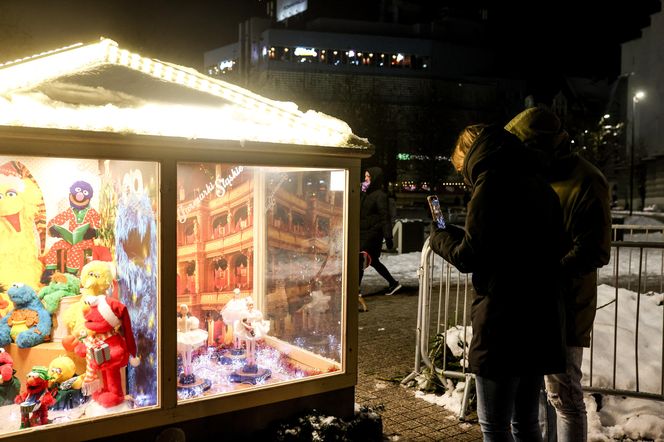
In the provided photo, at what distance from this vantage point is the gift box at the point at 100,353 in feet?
13.0

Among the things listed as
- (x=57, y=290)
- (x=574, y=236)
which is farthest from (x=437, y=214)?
(x=57, y=290)

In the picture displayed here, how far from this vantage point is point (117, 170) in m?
4.11

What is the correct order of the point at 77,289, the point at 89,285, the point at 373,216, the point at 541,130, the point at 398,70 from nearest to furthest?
the point at 541,130 → the point at 89,285 → the point at 77,289 → the point at 373,216 → the point at 398,70

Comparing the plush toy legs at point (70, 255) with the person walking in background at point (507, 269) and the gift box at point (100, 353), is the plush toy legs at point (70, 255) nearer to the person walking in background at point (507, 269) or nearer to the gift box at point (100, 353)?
the gift box at point (100, 353)

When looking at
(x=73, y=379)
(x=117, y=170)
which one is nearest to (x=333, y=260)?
(x=117, y=170)

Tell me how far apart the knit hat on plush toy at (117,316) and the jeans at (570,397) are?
2.69m

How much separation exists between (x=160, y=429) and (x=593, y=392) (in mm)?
3543

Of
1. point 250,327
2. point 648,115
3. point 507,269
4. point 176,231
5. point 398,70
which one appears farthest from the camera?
point 398,70

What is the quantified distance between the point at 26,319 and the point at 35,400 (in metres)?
0.88

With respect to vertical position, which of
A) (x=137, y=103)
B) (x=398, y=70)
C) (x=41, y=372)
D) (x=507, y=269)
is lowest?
(x=41, y=372)

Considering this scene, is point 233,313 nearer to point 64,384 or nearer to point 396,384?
point 64,384

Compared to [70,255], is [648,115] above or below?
above

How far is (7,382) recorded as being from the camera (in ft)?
12.8

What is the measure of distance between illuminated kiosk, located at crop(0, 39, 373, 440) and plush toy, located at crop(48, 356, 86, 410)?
0.07 m
